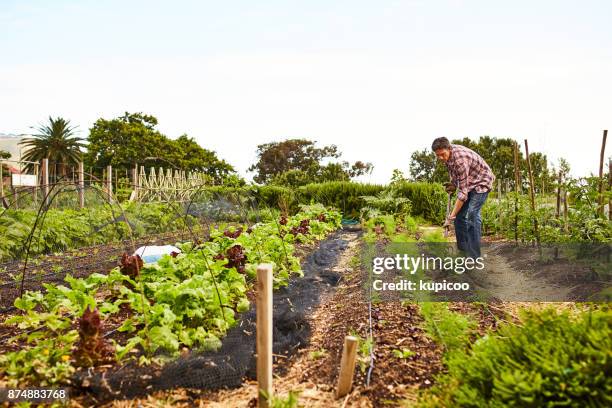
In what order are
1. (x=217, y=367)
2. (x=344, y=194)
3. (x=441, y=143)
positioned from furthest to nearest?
(x=344, y=194), (x=441, y=143), (x=217, y=367)

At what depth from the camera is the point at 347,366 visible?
2.32m

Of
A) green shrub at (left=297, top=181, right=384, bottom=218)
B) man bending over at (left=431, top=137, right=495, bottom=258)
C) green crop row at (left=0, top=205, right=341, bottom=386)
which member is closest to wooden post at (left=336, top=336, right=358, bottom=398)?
green crop row at (left=0, top=205, right=341, bottom=386)

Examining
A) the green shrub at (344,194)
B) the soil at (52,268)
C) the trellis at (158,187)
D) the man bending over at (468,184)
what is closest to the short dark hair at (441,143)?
the man bending over at (468,184)

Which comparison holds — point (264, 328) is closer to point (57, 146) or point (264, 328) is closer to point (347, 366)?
point (347, 366)

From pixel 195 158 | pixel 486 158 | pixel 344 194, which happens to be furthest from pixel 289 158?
pixel 344 194

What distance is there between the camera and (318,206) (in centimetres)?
1139

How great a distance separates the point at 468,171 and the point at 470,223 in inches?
24.5

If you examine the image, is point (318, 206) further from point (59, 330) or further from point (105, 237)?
point (59, 330)

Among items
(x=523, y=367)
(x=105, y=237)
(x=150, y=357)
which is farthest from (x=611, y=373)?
(x=105, y=237)

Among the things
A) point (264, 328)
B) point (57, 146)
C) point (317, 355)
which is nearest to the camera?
point (264, 328)

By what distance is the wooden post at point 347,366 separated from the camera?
88.1 inches

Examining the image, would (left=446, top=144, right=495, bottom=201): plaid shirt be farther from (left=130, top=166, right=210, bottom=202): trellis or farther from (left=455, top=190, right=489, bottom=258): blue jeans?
(left=130, top=166, right=210, bottom=202): trellis

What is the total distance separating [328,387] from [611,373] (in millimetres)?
1443

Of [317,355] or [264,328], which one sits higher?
[264,328]
